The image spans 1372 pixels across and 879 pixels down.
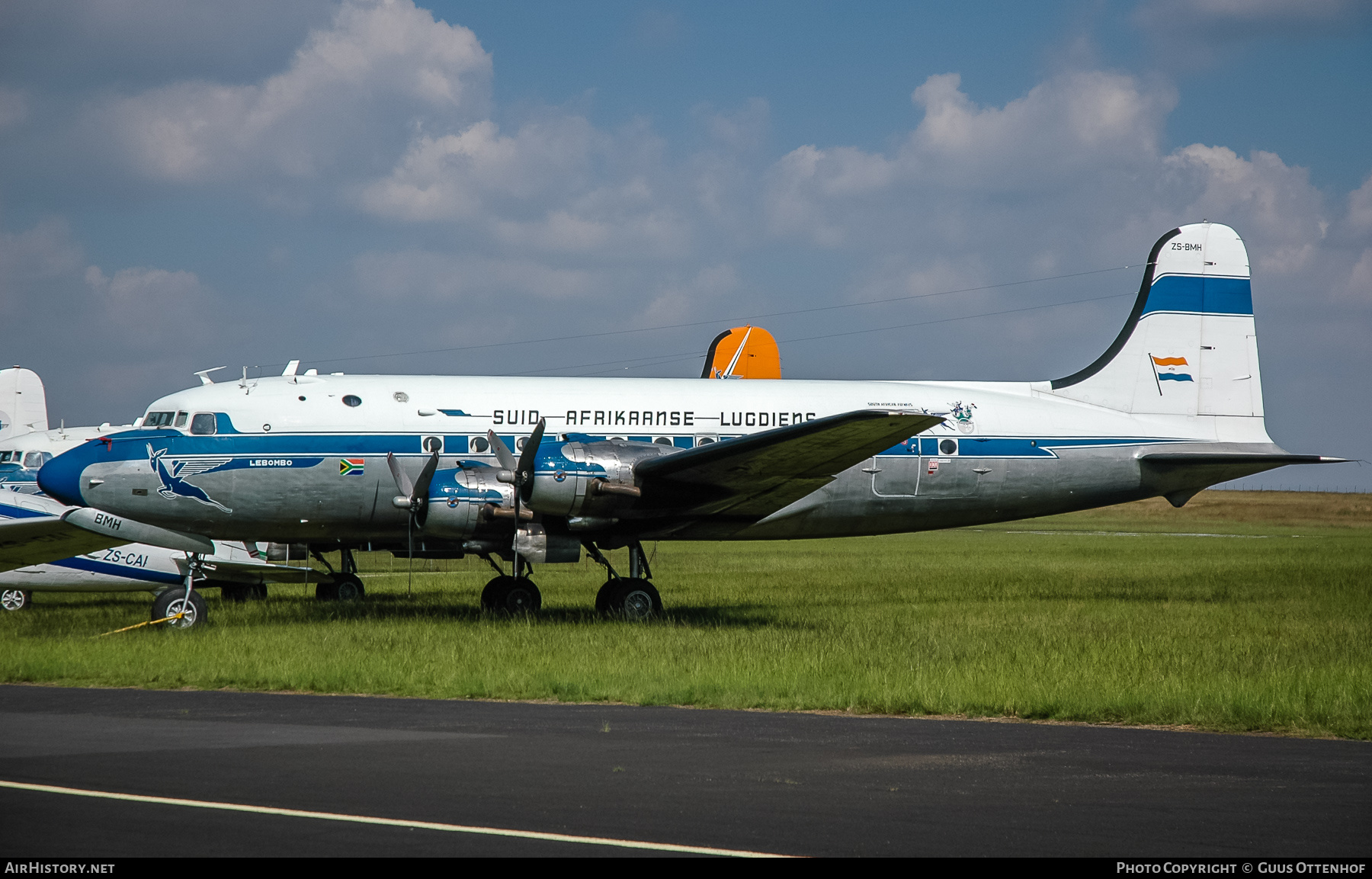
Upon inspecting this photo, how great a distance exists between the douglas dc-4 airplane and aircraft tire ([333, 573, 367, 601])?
84.9 inches

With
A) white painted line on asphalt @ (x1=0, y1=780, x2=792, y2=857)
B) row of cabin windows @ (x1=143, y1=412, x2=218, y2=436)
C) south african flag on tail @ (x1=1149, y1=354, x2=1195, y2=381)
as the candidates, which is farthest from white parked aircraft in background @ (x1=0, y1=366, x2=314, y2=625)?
south african flag on tail @ (x1=1149, y1=354, x2=1195, y2=381)

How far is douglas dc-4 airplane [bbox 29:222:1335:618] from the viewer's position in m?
17.6

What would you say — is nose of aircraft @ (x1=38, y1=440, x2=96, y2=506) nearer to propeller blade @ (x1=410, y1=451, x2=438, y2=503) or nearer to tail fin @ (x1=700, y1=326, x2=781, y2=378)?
propeller blade @ (x1=410, y1=451, x2=438, y2=503)

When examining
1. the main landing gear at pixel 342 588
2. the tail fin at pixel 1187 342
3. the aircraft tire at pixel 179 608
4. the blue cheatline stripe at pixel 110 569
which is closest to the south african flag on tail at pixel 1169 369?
the tail fin at pixel 1187 342

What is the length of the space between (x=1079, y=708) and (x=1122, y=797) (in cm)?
383

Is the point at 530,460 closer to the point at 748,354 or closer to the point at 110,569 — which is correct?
the point at 110,569

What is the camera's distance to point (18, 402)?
113 feet

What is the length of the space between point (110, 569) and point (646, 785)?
1769 cm

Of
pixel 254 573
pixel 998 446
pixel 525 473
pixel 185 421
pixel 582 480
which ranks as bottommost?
pixel 254 573

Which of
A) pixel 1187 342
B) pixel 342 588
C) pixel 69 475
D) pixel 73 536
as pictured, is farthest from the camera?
pixel 342 588

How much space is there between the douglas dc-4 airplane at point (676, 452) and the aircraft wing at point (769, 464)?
0.05 metres

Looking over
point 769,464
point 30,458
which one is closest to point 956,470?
point 769,464

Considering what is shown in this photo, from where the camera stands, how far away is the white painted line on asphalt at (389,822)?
590cm

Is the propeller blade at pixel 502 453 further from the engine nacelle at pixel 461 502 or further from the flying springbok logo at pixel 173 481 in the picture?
the flying springbok logo at pixel 173 481
